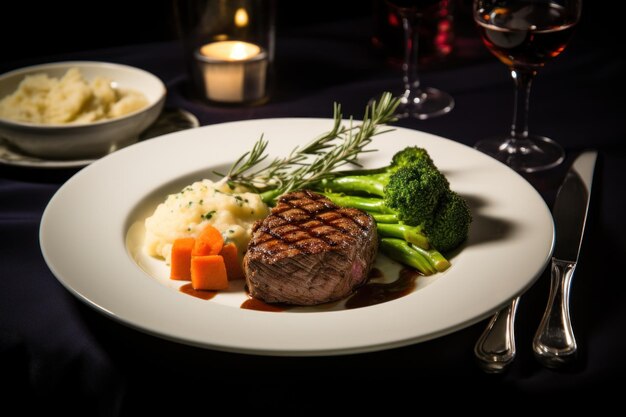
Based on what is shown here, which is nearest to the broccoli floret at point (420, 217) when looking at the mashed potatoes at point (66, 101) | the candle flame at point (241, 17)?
the mashed potatoes at point (66, 101)

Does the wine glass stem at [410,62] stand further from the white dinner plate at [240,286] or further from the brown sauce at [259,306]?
the brown sauce at [259,306]

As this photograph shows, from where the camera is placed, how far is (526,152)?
318cm

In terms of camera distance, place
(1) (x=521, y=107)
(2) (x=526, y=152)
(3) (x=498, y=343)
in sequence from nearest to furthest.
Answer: (3) (x=498, y=343) → (2) (x=526, y=152) → (1) (x=521, y=107)

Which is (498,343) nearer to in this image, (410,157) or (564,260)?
(564,260)

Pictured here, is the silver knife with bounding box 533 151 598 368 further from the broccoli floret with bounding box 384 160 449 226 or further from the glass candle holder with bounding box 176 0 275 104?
the glass candle holder with bounding box 176 0 275 104

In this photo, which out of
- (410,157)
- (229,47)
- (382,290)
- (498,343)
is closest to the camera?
(498,343)

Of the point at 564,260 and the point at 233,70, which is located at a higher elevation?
the point at 564,260

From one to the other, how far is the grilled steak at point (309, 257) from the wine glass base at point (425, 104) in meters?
1.35

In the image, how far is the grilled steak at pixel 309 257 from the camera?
2189 millimetres

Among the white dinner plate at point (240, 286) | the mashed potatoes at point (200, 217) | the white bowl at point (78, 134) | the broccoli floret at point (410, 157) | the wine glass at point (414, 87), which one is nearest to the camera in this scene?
the white dinner plate at point (240, 286)

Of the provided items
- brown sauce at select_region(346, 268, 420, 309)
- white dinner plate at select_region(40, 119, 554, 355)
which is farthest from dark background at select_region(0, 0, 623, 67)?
brown sauce at select_region(346, 268, 420, 309)

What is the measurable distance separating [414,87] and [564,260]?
1.76m

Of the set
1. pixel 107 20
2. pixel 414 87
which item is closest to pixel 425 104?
pixel 414 87

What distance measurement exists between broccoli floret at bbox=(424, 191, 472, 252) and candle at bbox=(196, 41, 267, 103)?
1.61 m
